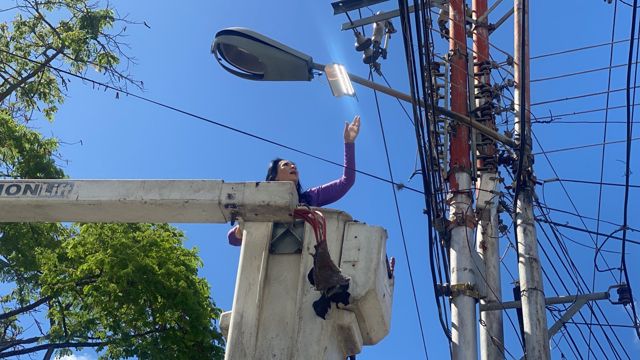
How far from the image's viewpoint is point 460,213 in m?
7.73

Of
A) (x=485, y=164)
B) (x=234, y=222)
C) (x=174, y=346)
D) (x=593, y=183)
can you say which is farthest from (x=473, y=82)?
(x=174, y=346)

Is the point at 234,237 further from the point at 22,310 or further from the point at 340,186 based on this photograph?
the point at 22,310

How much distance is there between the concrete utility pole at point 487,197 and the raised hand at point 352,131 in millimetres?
2838

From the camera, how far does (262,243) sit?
4.34 meters

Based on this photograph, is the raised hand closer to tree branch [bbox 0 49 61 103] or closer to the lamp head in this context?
the lamp head

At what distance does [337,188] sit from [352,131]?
426 mm

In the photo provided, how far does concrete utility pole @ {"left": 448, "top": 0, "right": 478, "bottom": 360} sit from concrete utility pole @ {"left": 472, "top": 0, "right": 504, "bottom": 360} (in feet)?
1.03

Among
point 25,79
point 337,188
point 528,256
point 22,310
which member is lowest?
point 337,188

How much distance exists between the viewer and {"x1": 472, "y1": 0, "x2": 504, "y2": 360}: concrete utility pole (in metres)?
7.74

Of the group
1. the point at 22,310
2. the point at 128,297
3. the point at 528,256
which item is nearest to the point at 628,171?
the point at 528,256

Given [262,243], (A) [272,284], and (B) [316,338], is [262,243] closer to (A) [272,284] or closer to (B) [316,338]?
(A) [272,284]

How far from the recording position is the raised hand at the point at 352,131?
544cm

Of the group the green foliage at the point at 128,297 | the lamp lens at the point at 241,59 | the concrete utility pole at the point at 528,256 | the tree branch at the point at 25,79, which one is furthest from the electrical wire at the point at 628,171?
the tree branch at the point at 25,79

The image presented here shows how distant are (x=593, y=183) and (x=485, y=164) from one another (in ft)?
4.58
